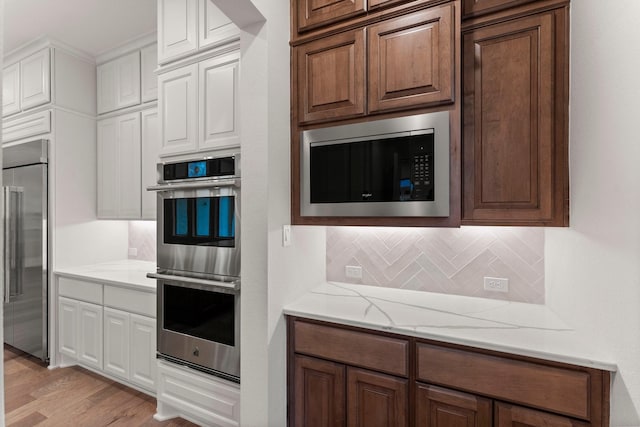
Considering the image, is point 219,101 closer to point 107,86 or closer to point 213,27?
point 213,27

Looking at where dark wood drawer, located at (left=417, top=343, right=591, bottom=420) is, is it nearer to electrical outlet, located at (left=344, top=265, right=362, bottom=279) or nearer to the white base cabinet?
electrical outlet, located at (left=344, top=265, right=362, bottom=279)

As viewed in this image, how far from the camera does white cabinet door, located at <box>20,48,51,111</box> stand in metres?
2.95

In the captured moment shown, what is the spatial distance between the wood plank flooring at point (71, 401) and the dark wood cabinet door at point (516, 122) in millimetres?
2307

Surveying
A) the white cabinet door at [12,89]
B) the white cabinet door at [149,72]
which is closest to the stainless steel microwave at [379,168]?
the white cabinet door at [149,72]

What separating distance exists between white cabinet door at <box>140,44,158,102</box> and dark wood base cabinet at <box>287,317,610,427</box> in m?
2.22

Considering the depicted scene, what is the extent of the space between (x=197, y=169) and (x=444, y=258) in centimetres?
156

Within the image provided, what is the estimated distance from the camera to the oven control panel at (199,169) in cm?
192

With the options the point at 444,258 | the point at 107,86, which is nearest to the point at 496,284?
the point at 444,258

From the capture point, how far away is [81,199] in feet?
10.2

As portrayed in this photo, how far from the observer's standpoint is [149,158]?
2812mm

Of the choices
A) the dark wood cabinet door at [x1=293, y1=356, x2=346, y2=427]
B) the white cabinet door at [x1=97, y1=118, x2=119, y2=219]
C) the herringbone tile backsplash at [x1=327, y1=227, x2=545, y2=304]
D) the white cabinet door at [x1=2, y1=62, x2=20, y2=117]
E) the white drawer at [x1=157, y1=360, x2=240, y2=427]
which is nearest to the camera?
the dark wood cabinet door at [x1=293, y1=356, x2=346, y2=427]

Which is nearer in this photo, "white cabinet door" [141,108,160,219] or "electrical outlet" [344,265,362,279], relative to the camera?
"electrical outlet" [344,265,362,279]

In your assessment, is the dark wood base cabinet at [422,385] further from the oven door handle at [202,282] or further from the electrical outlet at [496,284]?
the electrical outlet at [496,284]

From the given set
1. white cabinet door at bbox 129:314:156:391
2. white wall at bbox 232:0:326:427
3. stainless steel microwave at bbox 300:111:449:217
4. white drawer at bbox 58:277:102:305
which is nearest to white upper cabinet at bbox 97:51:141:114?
white drawer at bbox 58:277:102:305
